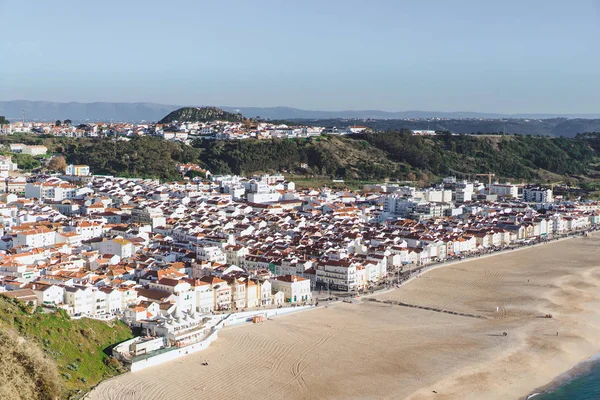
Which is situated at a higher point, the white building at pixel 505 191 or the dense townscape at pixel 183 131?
the dense townscape at pixel 183 131

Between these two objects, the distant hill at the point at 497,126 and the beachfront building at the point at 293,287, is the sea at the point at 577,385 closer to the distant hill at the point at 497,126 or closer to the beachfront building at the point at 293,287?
the beachfront building at the point at 293,287

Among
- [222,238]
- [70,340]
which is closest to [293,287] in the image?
[222,238]

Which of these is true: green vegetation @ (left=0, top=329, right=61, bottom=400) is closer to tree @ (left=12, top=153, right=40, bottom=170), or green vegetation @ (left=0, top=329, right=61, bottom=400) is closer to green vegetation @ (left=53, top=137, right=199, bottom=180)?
green vegetation @ (left=53, top=137, right=199, bottom=180)

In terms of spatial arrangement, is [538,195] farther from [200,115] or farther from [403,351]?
[200,115]

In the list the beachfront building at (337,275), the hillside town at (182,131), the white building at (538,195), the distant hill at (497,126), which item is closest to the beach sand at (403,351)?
the beachfront building at (337,275)

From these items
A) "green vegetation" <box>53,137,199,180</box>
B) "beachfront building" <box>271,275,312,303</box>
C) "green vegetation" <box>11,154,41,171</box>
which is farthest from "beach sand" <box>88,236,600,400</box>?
"green vegetation" <box>11,154,41,171</box>

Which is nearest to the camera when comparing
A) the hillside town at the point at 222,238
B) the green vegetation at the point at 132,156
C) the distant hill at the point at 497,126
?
the hillside town at the point at 222,238
